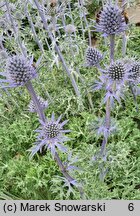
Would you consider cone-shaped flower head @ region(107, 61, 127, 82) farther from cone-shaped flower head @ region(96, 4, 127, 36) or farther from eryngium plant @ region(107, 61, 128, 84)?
cone-shaped flower head @ region(96, 4, 127, 36)

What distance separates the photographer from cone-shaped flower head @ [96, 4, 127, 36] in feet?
4.47

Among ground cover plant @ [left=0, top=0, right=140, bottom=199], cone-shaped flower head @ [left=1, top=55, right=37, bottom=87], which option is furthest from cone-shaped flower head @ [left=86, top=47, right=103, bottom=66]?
cone-shaped flower head @ [left=1, top=55, right=37, bottom=87]

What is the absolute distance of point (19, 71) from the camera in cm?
128

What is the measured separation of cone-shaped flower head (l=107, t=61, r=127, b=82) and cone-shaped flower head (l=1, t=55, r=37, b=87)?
0.99ft

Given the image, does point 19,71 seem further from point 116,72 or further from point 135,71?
point 135,71

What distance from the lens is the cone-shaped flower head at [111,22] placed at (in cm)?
136

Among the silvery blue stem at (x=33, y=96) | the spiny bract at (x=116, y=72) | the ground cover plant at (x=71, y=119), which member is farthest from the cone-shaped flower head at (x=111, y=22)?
the silvery blue stem at (x=33, y=96)

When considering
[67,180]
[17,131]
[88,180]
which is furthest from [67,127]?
[67,180]

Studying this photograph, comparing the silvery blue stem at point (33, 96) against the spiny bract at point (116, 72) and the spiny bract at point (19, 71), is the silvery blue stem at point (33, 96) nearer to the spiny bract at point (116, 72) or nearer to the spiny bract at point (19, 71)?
the spiny bract at point (19, 71)

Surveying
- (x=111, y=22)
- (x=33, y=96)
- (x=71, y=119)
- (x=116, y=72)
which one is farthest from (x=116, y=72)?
(x=71, y=119)

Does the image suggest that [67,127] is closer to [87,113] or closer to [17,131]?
[87,113]

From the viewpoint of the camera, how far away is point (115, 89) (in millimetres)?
1448

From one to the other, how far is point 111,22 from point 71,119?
113 centimetres

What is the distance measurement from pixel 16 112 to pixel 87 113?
547 millimetres
